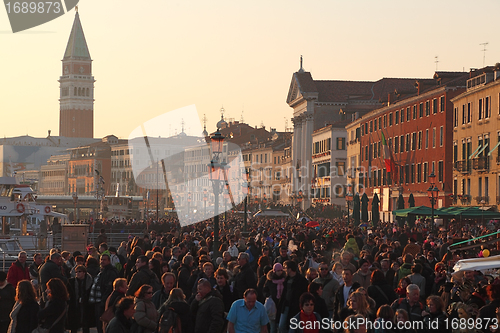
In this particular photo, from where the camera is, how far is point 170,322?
381 inches

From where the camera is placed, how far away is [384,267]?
1404 centimetres

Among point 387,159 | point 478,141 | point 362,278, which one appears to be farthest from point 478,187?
point 362,278

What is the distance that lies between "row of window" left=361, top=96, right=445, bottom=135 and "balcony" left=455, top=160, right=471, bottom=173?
4972 mm

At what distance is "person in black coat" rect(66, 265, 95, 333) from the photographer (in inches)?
505

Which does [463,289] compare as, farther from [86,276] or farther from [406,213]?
[406,213]

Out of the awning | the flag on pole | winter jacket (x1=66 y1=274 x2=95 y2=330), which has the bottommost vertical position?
winter jacket (x1=66 y1=274 x2=95 y2=330)

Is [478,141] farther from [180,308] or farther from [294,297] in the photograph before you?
[180,308]

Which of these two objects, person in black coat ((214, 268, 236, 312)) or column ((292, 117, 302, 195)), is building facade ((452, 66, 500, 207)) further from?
column ((292, 117, 302, 195))

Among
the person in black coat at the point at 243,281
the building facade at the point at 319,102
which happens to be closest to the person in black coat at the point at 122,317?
the person in black coat at the point at 243,281

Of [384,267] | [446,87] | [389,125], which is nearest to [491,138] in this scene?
[446,87]

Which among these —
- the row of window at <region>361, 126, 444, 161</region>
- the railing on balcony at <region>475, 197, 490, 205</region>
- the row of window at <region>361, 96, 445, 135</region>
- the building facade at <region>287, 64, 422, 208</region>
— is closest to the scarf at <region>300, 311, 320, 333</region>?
the railing on balcony at <region>475, 197, 490, 205</region>

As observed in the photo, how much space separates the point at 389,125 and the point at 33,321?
58270mm

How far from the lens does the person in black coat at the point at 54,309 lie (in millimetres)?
10289

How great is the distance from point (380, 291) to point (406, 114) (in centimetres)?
5229
